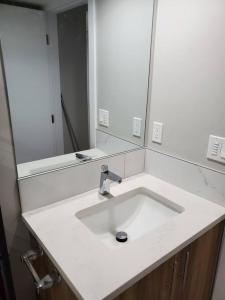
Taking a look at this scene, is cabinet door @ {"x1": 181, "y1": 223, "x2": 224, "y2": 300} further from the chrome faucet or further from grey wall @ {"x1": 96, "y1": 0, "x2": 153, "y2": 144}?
grey wall @ {"x1": 96, "y1": 0, "x2": 153, "y2": 144}

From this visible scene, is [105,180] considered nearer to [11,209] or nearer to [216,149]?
[11,209]

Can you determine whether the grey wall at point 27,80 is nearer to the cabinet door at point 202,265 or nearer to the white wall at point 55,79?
the white wall at point 55,79

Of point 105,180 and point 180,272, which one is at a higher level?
point 105,180

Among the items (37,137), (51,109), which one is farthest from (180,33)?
(37,137)

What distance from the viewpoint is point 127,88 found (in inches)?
56.9

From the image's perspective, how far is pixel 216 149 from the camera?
1.08 m

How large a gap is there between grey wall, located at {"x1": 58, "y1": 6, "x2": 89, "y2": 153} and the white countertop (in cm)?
37

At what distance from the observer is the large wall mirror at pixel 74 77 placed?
1014 mm

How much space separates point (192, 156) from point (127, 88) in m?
0.59

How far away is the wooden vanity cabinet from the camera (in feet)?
2.73

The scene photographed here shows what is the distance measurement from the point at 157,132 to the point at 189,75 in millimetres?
362

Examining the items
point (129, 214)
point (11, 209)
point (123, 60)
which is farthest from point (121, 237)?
point (123, 60)

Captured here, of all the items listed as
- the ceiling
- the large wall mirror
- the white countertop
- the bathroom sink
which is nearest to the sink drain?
the bathroom sink

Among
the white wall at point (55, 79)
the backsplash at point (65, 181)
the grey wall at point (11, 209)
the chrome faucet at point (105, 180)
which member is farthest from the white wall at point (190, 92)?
the grey wall at point (11, 209)
